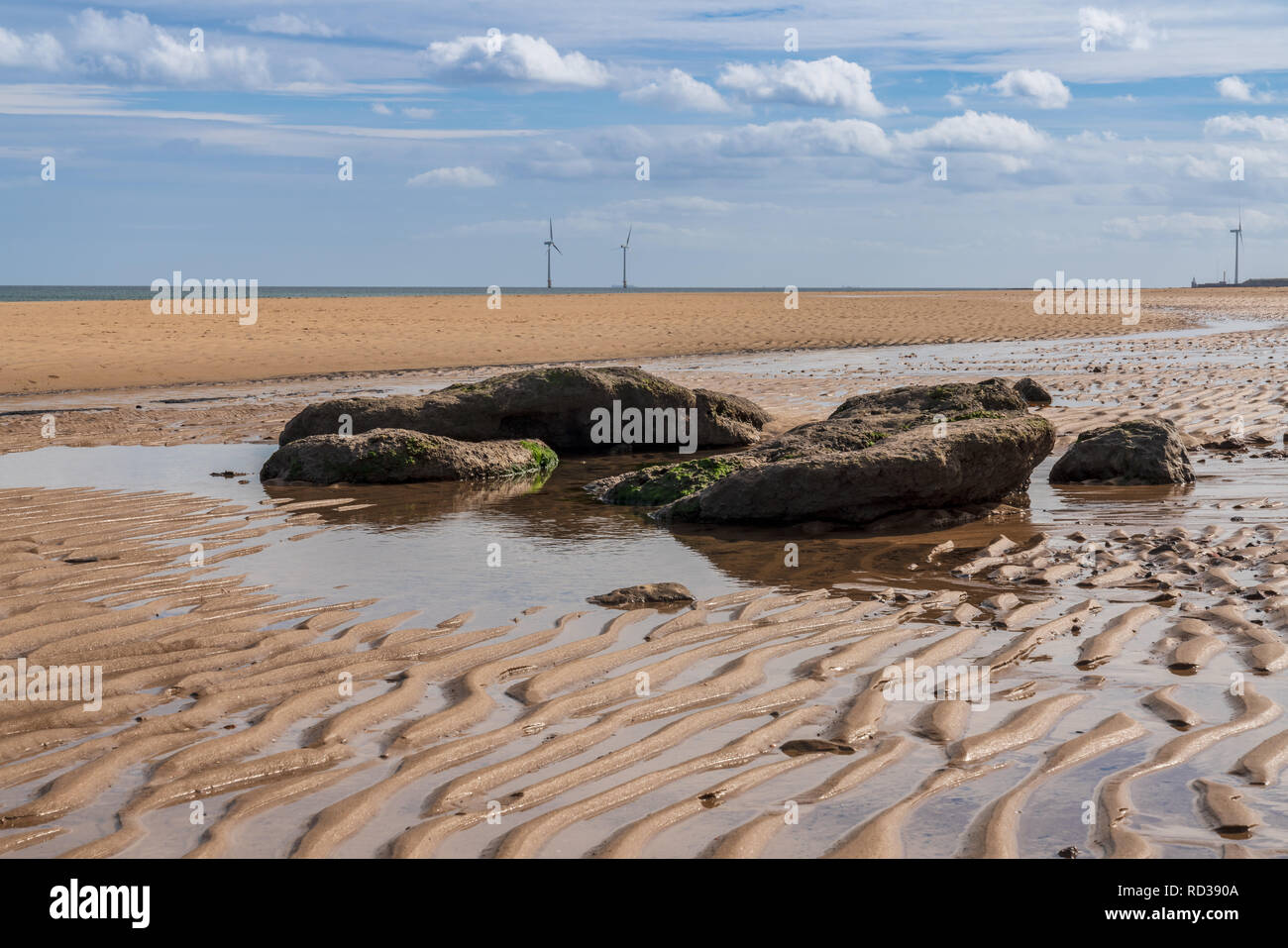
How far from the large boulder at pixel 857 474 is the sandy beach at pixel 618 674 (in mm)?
229

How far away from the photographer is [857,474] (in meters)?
7.12

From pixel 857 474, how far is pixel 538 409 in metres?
4.37

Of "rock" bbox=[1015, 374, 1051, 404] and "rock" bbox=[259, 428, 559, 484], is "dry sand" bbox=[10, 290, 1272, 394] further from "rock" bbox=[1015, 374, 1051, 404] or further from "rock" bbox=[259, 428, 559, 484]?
"rock" bbox=[1015, 374, 1051, 404]

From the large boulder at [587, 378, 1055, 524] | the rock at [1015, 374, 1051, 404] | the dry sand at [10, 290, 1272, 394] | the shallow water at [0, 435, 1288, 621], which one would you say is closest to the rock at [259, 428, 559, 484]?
the shallow water at [0, 435, 1288, 621]

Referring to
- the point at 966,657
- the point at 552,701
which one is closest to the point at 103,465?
the point at 552,701

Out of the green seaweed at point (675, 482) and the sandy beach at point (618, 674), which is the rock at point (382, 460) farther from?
the green seaweed at point (675, 482)

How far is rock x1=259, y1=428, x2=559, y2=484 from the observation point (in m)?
9.09

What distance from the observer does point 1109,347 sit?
2372 cm

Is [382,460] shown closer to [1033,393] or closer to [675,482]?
[675,482]

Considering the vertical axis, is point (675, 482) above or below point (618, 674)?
above

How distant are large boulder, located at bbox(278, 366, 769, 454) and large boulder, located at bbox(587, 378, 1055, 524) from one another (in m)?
2.25

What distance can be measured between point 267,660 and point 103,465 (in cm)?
611

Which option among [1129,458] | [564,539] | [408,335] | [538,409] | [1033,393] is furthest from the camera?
[408,335]

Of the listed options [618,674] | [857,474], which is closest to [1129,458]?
[857,474]
